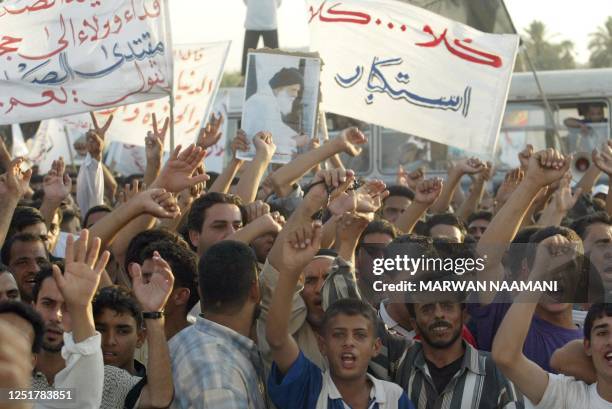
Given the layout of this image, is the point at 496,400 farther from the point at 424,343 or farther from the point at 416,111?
the point at 416,111

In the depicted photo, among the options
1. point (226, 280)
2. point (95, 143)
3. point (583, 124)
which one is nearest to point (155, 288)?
point (226, 280)

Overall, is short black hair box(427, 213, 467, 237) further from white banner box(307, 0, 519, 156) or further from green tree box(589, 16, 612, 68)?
green tree box(589, 16, 612, 68)

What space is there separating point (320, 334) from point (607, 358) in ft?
3.38

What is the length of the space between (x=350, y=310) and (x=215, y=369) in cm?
55

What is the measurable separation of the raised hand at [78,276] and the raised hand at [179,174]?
1.66 meters

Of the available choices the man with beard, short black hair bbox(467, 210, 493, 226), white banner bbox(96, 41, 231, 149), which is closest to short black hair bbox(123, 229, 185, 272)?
the man with beard

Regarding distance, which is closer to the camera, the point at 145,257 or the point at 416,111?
the point at 145,257

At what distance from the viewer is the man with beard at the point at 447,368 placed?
4.23m

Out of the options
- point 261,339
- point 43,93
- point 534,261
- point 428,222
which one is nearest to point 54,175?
point 43,93

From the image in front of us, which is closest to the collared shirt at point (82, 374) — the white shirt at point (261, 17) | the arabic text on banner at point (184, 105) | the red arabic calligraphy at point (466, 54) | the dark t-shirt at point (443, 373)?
Result: the dark t-shirt at point (443, 373)

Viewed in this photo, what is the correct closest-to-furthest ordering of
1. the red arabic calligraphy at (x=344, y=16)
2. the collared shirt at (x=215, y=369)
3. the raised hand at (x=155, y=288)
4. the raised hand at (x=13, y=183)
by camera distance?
the collared shirt at (x=215, y=369) → the raised hand at (x=155, y=288) → the raised hand at (x=13, y=183) → the red arabic calligraphy at (x=344, y=16)

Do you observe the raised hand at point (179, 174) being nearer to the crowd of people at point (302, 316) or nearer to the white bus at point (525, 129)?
→ the crowd of people at point (302, 316)

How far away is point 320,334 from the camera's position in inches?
168

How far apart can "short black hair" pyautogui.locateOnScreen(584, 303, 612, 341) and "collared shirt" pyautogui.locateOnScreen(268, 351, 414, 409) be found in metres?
0.69
